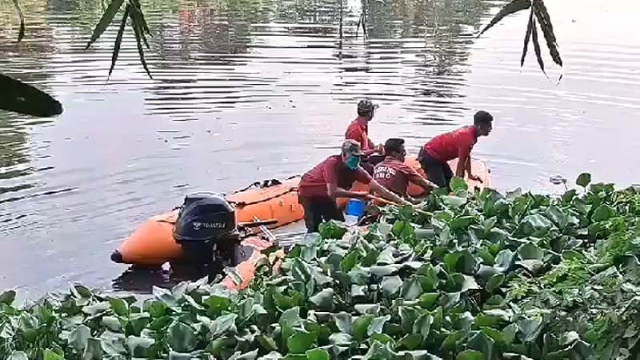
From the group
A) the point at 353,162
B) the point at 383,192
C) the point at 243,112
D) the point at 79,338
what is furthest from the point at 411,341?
the point at 243,112

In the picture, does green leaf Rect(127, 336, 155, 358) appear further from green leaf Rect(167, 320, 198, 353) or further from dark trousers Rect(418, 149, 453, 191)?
dark trousers Rect(418, 149, 453, 191)

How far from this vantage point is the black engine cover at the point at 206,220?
8.35 metres

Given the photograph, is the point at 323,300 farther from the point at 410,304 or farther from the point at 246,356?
the point at 246,356

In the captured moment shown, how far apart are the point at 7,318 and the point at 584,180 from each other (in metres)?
3.37

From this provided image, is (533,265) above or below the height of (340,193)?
above

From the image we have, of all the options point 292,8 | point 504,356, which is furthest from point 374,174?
point 292,8

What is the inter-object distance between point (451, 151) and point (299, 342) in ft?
23.0

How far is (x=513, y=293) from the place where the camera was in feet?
12.1

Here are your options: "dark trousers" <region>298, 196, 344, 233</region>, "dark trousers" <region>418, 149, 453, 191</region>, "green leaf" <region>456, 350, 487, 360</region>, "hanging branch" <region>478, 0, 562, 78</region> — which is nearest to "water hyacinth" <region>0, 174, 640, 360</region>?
"green leaf" <region>456, 350, 487, 360</region>

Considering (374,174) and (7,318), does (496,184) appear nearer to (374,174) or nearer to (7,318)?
(374,174)

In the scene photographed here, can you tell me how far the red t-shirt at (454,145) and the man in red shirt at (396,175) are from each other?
0.74 m

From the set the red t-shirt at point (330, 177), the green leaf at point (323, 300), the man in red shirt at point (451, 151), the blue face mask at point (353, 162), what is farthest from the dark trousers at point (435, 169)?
the green leaf at point (323, 300)

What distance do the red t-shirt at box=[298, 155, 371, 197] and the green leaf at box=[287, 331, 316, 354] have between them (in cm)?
544

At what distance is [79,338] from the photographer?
3.76 m
